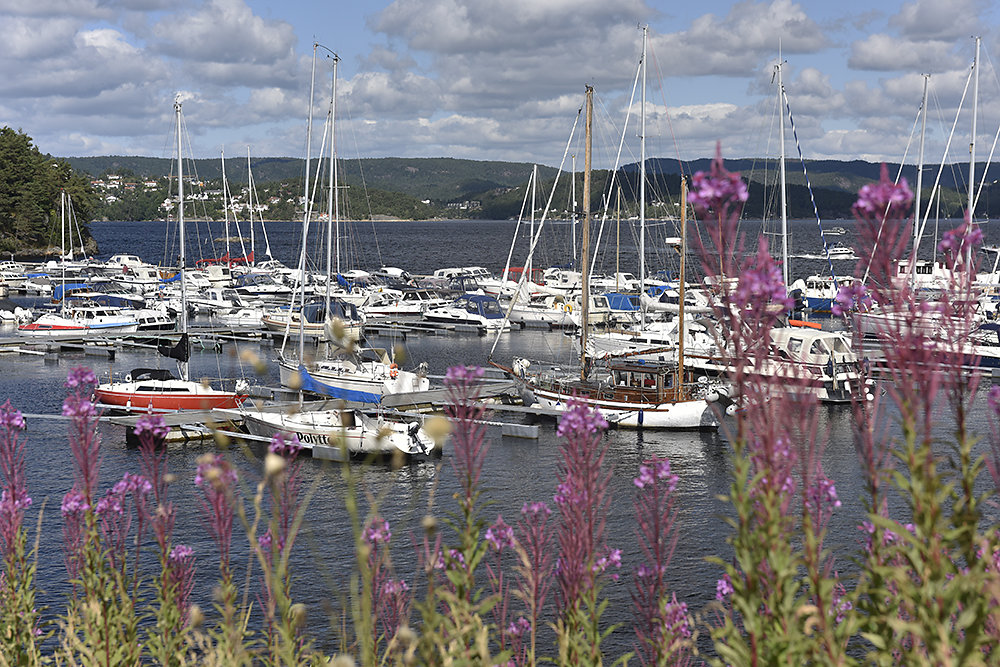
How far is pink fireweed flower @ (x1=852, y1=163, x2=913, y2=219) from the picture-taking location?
13.2 feet

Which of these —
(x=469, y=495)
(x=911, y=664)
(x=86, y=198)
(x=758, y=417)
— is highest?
(x=86, y=198)

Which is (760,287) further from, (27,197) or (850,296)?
(27,197)

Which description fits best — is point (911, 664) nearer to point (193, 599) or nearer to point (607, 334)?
point (193, 599)

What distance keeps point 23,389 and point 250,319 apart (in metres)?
21.4

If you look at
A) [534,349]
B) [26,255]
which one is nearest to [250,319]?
[534,349]

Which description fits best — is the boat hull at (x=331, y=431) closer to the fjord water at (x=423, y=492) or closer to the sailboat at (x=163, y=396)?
the fjord water at (x=423, y=492)

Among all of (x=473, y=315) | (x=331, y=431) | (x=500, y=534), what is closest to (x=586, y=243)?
(x=331, y=431)

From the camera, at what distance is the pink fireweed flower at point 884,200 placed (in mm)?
4027

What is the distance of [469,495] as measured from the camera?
5.41 m

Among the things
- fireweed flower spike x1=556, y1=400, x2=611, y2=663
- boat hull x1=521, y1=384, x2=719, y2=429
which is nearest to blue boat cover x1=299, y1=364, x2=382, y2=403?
boat hull x1=521, y1=384, x2=719, y2=429

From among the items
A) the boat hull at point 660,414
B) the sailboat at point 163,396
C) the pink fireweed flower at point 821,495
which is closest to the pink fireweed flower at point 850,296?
the pink fireweed flower at point 821,495

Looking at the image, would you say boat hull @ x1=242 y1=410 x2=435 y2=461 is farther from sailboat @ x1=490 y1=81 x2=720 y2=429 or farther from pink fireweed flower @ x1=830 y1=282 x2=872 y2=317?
pink fireweed flower @ x1=830 y1=282 x2=872 y2=317

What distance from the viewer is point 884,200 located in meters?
4.05

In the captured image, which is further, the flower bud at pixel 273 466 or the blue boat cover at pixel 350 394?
the blue boat cover at pixel 350 394
